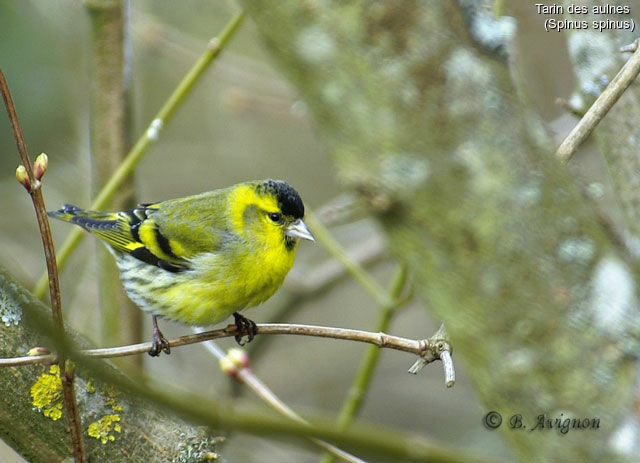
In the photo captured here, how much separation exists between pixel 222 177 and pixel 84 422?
249 inches

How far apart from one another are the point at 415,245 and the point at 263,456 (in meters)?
4.65

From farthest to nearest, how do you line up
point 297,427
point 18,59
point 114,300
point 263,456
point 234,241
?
1. point 18,59
2. point 263,456
3. point 114,300
4. point 234,241
5. point 297,427

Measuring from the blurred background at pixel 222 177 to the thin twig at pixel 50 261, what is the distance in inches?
125

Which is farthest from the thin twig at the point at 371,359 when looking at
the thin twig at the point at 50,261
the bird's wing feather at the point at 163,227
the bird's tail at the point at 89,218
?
the thin twig at the point at 50,261

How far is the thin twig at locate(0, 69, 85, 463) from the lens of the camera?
1831 mm

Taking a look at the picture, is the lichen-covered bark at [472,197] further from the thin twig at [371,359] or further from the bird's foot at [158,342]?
the thin twig at [371,359]

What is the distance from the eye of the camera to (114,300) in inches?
184

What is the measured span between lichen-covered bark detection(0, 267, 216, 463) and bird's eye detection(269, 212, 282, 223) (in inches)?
66.7

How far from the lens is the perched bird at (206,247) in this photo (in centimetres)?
378

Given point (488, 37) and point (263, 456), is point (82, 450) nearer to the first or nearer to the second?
point (488, 37)

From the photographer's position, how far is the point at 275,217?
13.0ft

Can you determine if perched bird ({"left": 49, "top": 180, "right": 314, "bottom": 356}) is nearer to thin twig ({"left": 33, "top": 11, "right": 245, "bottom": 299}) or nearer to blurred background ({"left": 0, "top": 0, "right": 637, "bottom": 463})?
thin twig ({"left": 33, "top": 11, "right": 245, "bottom": 299})

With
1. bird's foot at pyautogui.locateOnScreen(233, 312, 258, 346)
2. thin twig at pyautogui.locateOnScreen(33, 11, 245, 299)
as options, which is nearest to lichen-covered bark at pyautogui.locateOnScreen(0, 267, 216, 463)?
bird's foot at pyautogui.locateOnScreen(233, 312, 258, 346)

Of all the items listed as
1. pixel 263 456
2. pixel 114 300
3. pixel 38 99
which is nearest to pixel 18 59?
pixel 38 99
